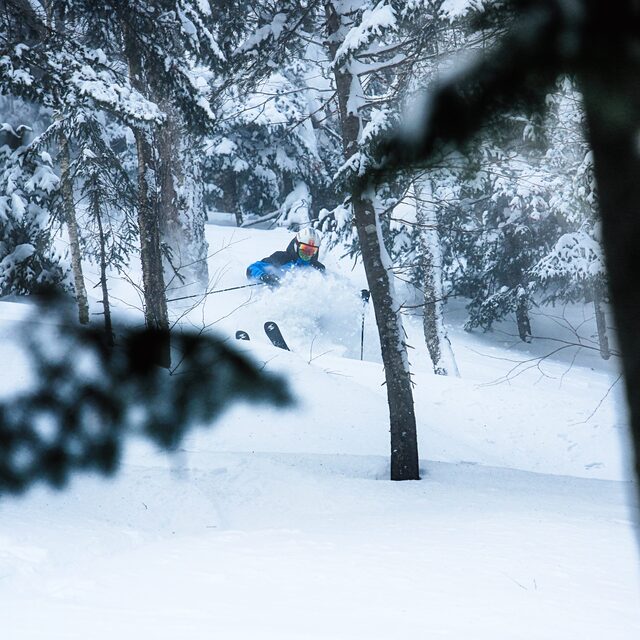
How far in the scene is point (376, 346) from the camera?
20781 mm

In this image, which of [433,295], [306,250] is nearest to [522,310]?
[306,250]

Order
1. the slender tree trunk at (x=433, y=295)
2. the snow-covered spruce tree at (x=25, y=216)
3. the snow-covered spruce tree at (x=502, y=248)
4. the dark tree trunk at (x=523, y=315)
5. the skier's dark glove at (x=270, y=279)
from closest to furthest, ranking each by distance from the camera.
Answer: the snow-covered spruce tree at (x=25, y=216) → the slender tree trunk at (x=433, y=295) → the skier's dark glove at (x=270, y=279) → the snow-covered spruce tree at (x=502, y=248) → the dark tree trunk at (x=523, y=315)

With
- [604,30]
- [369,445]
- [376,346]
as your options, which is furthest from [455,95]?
[376,346]

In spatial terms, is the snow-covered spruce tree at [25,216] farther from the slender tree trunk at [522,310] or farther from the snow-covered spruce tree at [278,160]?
the slender tree trunk at [522,310]

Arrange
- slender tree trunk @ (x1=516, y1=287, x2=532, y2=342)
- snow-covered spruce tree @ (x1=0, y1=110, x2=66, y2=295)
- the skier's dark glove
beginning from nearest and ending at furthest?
1. snow-covered spruce tree @ (x1=0, y1=110, x2=66, y2=295)
2. the skier's dark glove
3. slender tree trunk @ (x1=516, y1=287, x2=532, y2=342)

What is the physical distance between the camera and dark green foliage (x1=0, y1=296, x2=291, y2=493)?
8023 mm

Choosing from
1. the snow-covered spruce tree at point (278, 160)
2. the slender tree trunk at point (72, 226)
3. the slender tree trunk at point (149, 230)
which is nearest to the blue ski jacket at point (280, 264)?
the snow-covered spruce tree at point (278, 160)

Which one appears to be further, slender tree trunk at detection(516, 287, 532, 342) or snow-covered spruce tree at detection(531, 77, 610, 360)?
slender tree trunk at detection(516, 287, 532, 342)

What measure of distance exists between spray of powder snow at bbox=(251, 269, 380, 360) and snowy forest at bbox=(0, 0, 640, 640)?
4.33ft

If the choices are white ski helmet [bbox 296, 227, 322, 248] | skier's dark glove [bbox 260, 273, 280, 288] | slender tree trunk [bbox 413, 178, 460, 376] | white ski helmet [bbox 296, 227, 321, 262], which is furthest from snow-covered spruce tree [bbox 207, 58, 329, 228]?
slender tree trunk [bbox 413, 178, 460, 376]

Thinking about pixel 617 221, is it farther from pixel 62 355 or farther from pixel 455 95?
pixel 62 355

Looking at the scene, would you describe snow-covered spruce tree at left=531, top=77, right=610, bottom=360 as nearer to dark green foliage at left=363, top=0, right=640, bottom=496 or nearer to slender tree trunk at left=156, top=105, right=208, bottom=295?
slender tree trunk at left=156, top=105, right=208, bottom=295

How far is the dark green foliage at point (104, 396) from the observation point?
8023 mm

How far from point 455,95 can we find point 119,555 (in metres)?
5.17
